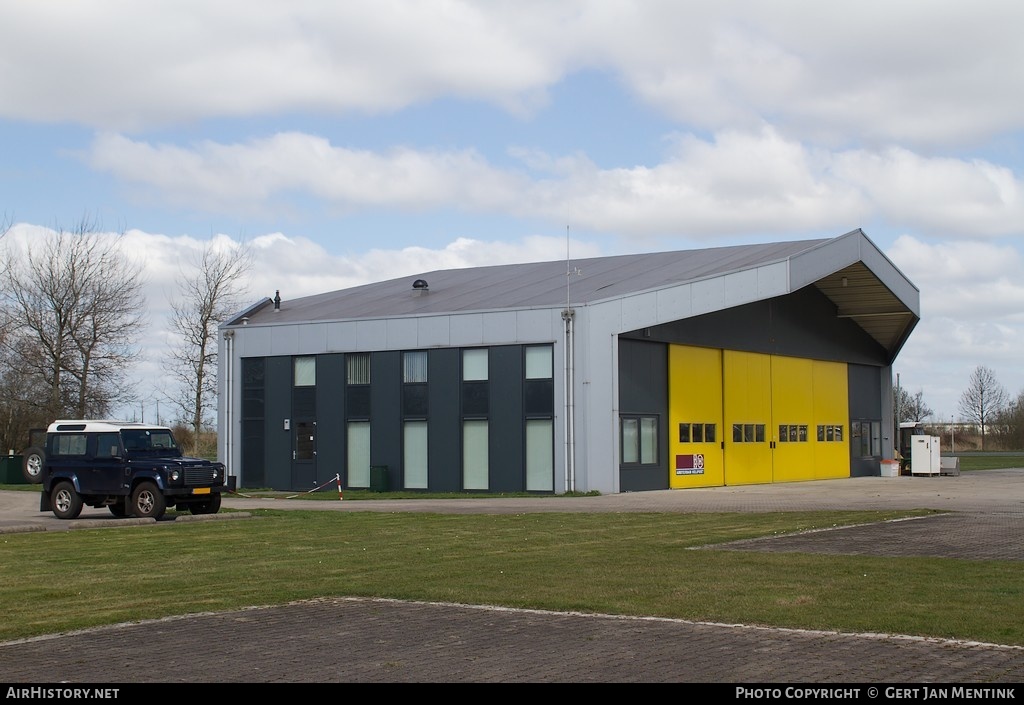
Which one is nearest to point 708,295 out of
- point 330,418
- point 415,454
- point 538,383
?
point 538,383

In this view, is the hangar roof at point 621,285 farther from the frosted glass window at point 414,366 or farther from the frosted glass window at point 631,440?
the frosted glass window at point 631,440

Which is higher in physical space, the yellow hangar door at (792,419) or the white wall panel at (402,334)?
the white wall panel at (402,334)

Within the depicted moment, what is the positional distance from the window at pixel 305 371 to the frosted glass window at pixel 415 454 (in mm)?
4102

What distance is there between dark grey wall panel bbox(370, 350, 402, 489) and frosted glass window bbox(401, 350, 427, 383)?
0.19 m

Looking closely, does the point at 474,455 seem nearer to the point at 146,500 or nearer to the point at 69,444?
the point at 146,500

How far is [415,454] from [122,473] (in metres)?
13.2

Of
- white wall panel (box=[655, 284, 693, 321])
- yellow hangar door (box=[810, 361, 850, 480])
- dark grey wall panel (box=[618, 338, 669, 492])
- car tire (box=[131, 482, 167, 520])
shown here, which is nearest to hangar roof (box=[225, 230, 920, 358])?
white wall panel (box=[655, 284, 693, 321])

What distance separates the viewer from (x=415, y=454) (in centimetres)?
3822

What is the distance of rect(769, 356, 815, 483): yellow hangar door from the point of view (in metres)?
45.6

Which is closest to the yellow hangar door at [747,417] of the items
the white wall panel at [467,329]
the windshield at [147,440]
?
the white wall panel at [467,329]

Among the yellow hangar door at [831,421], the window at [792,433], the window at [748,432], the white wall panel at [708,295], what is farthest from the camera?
the yellow hangar door at [831,421]

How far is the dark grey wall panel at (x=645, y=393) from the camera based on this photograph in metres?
36.4
